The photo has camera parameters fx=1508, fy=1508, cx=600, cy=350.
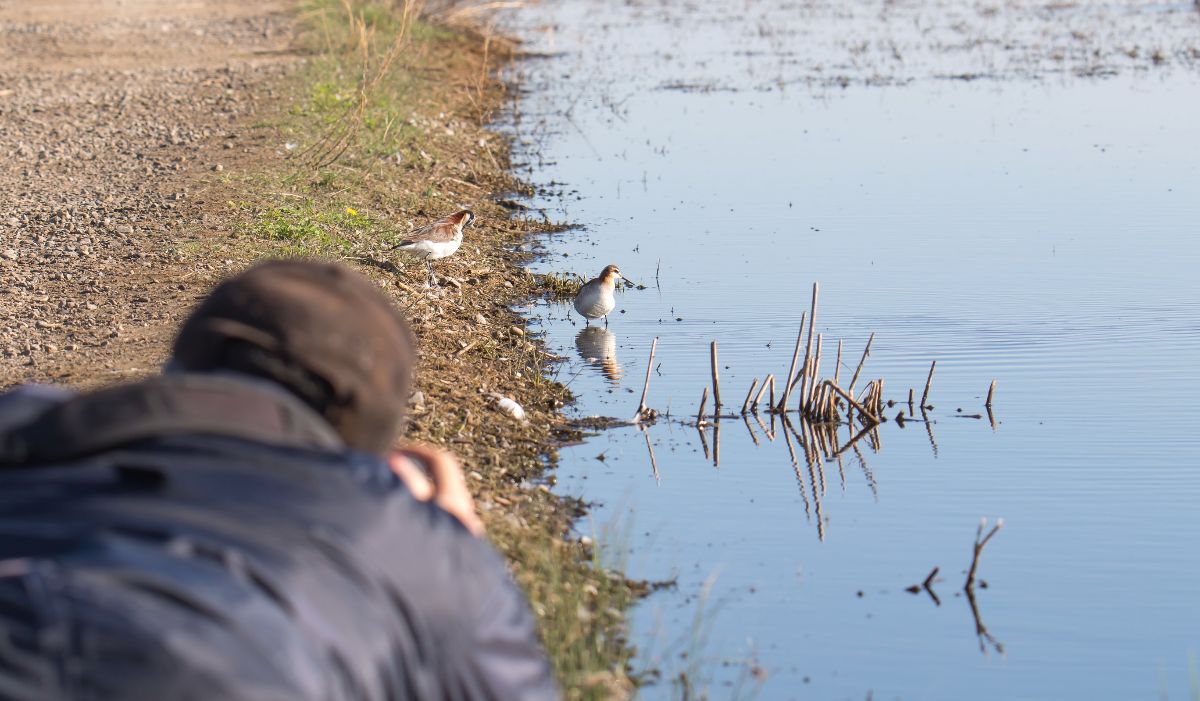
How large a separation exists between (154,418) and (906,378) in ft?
21.3

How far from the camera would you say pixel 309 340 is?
1.90 meters

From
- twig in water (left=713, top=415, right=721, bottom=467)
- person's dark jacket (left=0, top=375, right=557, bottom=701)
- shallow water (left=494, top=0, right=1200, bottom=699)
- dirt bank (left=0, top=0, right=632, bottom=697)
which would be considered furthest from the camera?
twig in water (left=713, top=415, right=721, bottom=467)

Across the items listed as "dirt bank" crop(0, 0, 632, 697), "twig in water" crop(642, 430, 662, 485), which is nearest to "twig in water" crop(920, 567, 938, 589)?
"dirt bank" crop(0, 0, 632, 697)

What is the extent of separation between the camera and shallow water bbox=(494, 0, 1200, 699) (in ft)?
16.3

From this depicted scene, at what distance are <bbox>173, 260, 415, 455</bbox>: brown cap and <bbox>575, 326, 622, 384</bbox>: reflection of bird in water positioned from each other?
603 cm

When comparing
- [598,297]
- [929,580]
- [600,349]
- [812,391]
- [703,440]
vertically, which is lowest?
[929,580]

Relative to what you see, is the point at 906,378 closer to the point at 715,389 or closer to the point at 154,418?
the point at 715,389

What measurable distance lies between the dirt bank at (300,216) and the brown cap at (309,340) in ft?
4.94

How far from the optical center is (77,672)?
4.85 ft

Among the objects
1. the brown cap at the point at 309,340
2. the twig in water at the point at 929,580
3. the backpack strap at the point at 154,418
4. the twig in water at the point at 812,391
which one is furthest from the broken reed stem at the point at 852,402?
the backpack strap at the point at 154,418

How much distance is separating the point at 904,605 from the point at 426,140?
937 centimetres

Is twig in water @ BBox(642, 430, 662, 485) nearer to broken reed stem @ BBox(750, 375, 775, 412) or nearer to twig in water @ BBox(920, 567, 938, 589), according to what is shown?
broken reed stem @ BBox(750, 375, 775, 412)

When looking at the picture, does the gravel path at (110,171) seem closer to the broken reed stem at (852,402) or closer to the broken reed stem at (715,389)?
the broken reed stem at (715,389)

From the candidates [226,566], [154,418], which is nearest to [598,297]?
[154,418]
